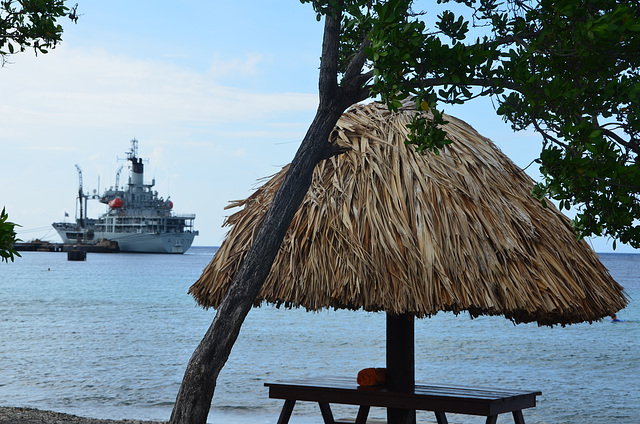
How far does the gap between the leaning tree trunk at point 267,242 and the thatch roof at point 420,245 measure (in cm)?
34

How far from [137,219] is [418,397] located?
276 feet

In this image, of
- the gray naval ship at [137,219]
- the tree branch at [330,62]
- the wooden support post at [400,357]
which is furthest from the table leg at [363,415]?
the gray naval ship at [137,219]

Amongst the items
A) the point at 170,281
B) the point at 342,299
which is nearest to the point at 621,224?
the point at 342,299

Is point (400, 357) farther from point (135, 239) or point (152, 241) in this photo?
point (135, 239)

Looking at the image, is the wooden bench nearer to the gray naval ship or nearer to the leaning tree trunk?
the leaning tree trunk

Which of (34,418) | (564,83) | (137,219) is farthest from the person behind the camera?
(137,219)

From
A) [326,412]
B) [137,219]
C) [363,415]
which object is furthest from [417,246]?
[137,219]

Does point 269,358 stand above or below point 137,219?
below

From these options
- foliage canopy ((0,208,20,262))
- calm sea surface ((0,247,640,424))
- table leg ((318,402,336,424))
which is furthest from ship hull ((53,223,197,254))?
foliage canopy ((0,208,20,262))

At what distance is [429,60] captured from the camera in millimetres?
3258

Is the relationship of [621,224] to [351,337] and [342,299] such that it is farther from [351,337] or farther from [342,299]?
[351,337]

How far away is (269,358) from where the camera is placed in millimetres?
19281

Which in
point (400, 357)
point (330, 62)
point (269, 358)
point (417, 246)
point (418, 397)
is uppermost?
point (330, 62)

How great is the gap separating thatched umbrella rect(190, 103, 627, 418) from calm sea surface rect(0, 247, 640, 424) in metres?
6.82
